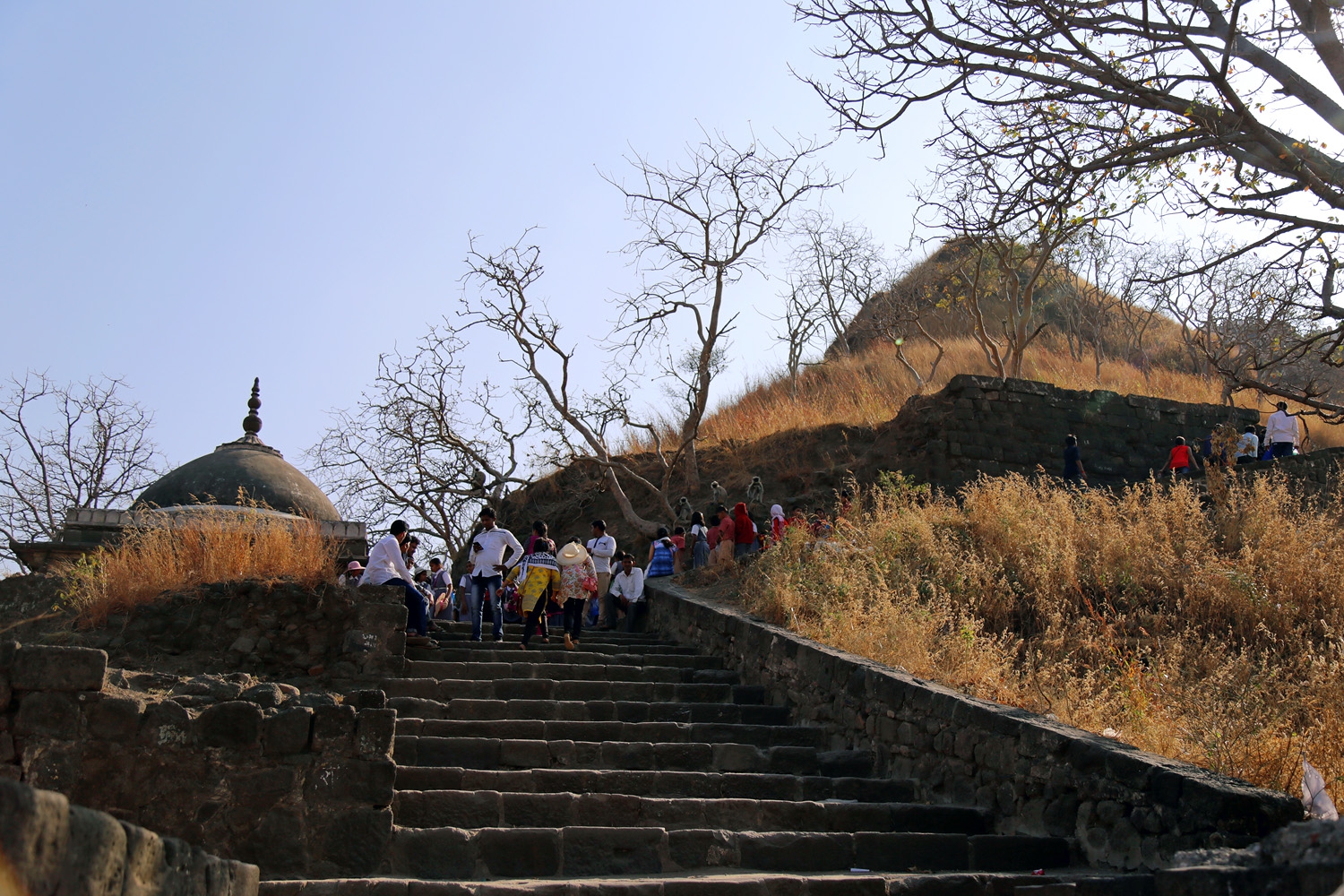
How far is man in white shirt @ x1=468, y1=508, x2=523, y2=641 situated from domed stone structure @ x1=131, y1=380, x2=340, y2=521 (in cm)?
688

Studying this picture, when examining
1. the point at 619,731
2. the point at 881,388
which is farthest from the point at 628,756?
the point at 881,388

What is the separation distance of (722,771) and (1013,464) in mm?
12405

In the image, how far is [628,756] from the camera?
8.11 meters

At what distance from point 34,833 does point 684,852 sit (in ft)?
13.8

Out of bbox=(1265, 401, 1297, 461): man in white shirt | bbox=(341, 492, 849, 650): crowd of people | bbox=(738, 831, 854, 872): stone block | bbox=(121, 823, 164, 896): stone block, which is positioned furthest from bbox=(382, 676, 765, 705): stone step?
bbox=(1265, 401, 1297, 461): man in white shirt

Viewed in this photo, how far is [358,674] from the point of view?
33.0 feet

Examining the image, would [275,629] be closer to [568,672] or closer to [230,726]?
[568,672]

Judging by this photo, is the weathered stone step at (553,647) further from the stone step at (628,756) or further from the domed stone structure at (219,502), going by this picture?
the domed stone structure at (219,502)

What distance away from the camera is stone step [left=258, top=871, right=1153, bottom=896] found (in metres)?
5.21

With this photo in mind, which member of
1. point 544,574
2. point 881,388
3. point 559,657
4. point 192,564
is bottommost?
point 559,657

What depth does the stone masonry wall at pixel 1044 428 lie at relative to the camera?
18.8 meters

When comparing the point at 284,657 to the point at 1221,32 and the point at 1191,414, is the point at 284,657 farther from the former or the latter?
the point at 1191,414

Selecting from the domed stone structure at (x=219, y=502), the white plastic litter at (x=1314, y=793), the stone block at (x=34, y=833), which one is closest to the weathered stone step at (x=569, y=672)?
the domed stone structure at (x=219, y=502)

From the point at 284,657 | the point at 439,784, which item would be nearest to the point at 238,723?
the point at 439,784
